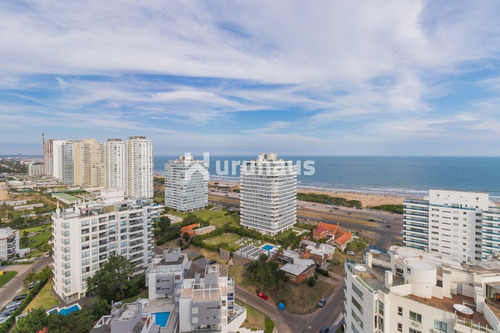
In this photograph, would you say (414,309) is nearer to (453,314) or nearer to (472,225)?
(453,314)

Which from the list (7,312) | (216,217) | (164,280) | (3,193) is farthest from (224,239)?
(3,193)

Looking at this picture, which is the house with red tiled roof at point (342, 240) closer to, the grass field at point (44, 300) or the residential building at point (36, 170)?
the grass field at point (44, 300)

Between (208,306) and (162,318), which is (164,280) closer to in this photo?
(162,318)

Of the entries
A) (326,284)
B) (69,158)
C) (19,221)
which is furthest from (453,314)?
(69,158)

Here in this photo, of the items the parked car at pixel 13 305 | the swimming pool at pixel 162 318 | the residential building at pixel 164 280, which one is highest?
the residential building at pixel 164 280

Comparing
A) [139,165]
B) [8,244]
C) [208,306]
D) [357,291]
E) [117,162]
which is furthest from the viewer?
[117,162]

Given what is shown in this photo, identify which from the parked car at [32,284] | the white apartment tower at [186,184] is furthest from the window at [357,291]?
the white apartment tower at [186,184]
